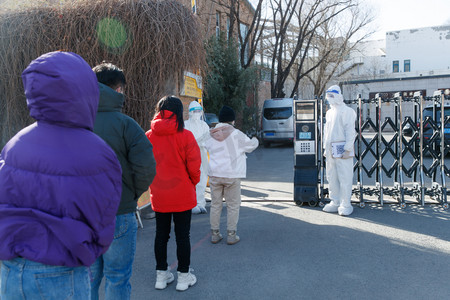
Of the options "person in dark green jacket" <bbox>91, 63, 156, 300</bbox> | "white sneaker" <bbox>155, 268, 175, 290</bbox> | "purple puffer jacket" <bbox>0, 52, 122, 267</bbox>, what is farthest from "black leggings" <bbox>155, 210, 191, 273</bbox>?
"purple puffer jacket" <bbox>0, 52, 122, 267</bbox>

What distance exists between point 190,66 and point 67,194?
5304mm

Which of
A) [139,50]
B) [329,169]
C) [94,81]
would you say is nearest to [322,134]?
[329,169]

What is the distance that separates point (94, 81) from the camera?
70.9 inches

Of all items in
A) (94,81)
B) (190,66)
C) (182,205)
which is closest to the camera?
(94,81)

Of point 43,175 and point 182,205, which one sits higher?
point 43,175

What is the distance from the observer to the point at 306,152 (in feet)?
23.7

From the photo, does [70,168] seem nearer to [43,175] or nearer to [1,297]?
[43,175]

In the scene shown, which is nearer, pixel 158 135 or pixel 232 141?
pixel 158 135

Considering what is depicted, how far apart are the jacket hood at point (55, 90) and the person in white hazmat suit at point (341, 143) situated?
5.36m

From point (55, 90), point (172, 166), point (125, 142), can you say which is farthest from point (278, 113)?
point (55, 90)

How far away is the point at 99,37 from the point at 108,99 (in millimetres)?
3664

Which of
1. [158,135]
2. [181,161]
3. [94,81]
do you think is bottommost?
[181,161]

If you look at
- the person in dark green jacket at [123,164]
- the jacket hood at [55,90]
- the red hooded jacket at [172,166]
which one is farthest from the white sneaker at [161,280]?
the jacket hood at [55,90]

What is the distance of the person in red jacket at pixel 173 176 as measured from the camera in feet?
11.9
